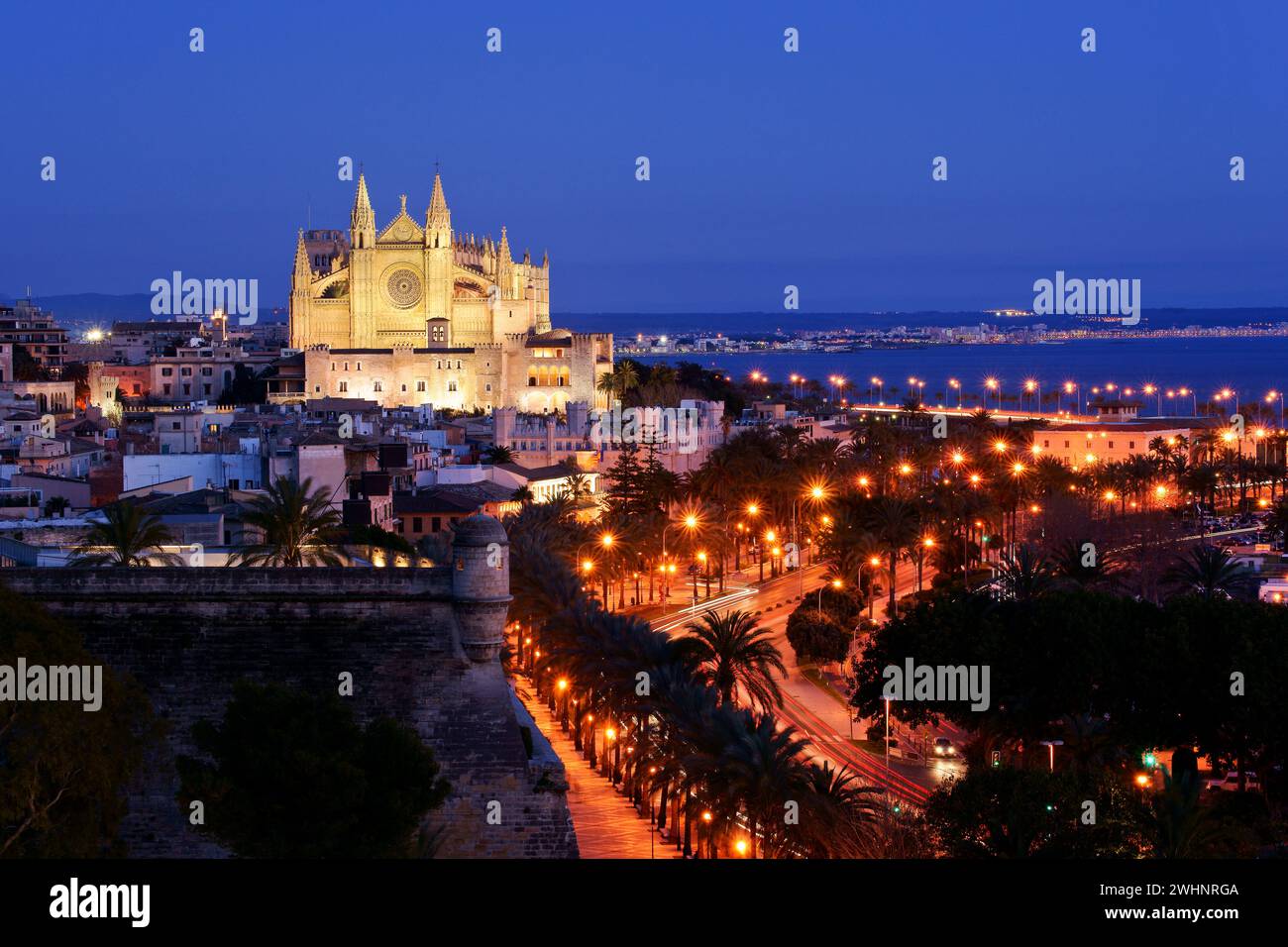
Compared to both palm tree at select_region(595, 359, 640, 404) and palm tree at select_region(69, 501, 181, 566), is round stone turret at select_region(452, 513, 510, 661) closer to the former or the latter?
palm tree at select_region(69, 501, 181, 566)

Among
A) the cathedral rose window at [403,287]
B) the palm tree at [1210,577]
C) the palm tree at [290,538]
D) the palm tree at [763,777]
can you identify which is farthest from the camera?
the cathedral rose window at [403,287]

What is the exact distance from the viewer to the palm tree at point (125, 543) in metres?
26.1

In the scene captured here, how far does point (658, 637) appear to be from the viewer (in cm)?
3044

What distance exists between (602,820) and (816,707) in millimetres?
10643

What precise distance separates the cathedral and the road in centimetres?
4632

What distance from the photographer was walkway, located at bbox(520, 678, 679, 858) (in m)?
26.4

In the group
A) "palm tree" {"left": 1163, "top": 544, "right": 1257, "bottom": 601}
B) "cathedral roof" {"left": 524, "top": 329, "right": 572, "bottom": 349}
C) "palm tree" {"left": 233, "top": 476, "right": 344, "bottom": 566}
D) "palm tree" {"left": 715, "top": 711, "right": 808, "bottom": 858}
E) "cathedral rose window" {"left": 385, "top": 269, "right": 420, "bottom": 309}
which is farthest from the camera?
"cathedral rose window" {"left": 385, "top": 269, "right": 420, "bottom": 309}

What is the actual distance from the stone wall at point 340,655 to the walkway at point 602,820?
2.97 meters

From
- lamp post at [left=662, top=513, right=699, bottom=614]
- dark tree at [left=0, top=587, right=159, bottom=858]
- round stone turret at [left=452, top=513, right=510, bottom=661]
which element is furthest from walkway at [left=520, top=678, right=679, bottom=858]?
lamp post at [left=662, top=513, right=699, bottom=614]

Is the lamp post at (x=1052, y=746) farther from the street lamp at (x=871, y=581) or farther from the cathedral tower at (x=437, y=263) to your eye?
the cathedral tower at (x=437, y=263)

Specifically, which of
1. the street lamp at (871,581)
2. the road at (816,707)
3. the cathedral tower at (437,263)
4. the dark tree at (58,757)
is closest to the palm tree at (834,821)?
the road at (816,707)
